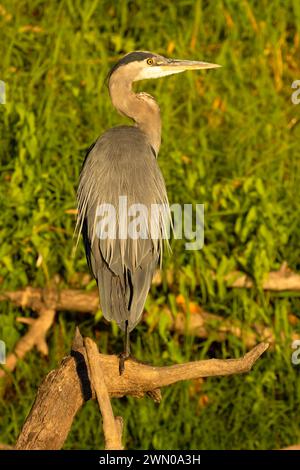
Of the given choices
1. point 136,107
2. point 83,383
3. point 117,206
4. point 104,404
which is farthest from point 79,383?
point 136,107

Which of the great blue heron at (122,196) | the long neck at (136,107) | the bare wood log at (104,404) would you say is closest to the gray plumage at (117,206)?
the great blue heron at (122,196)

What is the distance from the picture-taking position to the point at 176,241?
541 centimetres

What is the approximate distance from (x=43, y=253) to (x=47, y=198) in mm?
258

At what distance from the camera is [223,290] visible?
214 inches

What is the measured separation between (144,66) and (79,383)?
1470mm

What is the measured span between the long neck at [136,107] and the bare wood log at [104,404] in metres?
1.47

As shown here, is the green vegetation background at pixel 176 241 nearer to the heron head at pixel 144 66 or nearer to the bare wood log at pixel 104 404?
the heron head at pixel 144 66

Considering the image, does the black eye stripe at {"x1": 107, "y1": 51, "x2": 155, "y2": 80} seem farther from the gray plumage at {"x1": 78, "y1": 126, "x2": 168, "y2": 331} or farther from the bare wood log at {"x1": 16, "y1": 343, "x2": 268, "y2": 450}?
the bare wood log at {"x1": 16, "y1": 343, "x2": 268, "y2": 450}

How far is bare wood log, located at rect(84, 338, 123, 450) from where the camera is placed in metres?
3.36

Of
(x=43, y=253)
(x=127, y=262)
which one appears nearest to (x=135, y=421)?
(x=43, y=253)

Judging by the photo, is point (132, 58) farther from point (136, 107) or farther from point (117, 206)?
point (117, 206)

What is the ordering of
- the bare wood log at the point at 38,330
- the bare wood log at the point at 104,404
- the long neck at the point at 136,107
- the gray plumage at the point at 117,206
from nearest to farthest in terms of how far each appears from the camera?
the bare wood log at the point at 104,404, the gray plumage at the point at 117,206, the long neck at the point at 136,107, the bare wood log at the point at 38,330

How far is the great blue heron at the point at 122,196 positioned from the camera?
4277mm

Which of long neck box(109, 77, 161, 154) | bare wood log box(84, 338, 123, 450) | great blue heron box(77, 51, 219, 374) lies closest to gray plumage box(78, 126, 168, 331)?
great blue heron box(77, 51, 219, 374)
